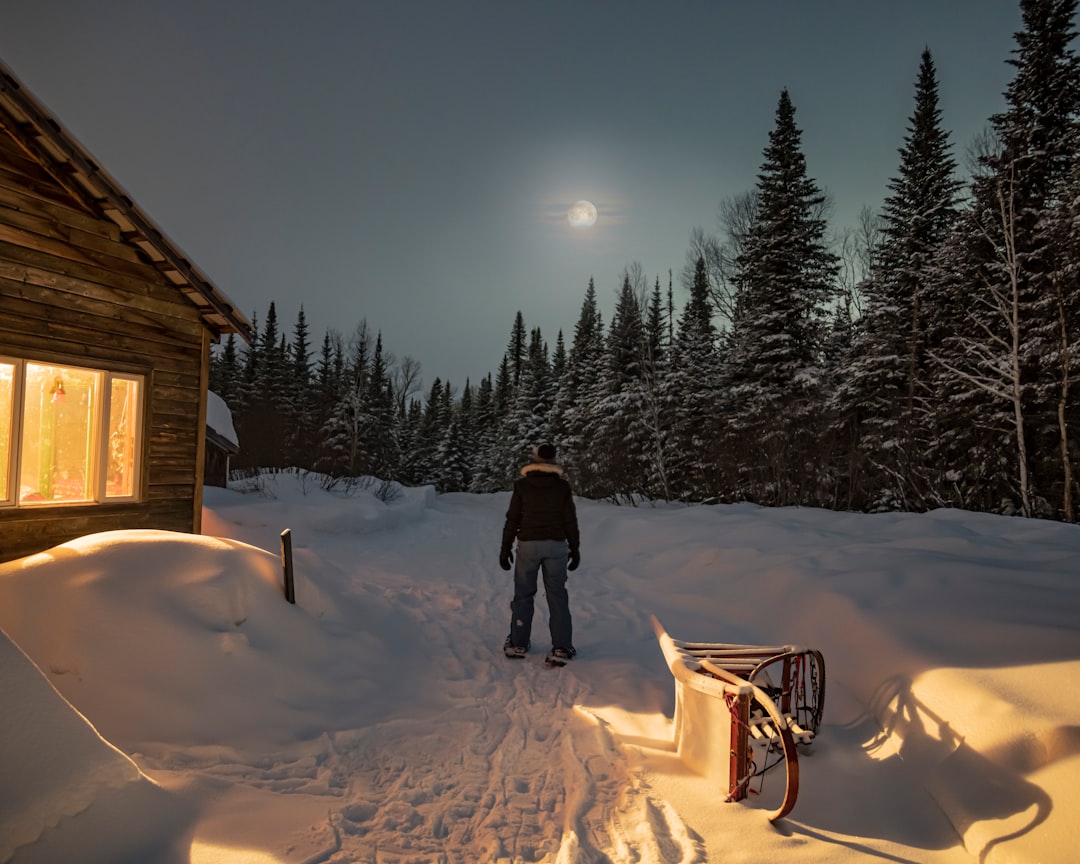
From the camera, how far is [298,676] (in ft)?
15.6

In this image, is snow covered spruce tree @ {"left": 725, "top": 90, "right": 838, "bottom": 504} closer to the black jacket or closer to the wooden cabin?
the black jacket

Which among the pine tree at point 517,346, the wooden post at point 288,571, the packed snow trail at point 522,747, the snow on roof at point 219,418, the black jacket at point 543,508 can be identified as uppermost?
the pine tree at point 517,346

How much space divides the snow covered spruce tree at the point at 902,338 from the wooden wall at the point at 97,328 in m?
15.5

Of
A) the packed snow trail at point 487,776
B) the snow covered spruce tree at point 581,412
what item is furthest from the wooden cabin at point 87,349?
the snow covered spruce tree at point 581,412

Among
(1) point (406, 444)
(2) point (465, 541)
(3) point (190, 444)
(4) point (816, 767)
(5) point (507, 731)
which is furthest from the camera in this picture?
(1) point (406, 444)

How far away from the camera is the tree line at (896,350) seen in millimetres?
14969

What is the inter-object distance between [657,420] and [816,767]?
65.5 feet

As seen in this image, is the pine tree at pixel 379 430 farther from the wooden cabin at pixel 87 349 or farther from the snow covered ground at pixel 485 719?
the snow covered ground at pixel 485 719

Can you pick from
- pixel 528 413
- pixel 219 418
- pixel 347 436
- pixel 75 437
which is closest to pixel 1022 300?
pixel 75 437

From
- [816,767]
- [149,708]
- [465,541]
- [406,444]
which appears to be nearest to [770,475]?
[465,541]

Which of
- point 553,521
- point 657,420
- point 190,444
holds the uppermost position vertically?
point 657,420

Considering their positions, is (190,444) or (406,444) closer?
(190,444)

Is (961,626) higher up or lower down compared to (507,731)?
higher up

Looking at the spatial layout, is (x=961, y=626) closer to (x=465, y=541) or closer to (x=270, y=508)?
(x=465, y=541)
